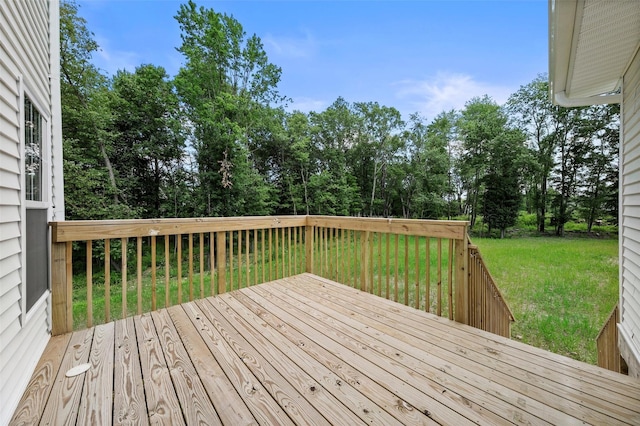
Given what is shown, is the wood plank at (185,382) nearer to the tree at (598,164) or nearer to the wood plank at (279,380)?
the wood plank at (279,380)

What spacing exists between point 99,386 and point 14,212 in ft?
3.53

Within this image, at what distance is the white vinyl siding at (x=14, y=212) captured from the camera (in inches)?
51.0

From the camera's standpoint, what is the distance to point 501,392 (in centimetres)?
138

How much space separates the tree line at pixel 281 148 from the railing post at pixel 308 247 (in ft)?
19.3

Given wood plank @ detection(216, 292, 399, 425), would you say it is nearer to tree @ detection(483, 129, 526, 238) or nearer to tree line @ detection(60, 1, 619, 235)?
tree line @ detection(60, 1, 619, 235)

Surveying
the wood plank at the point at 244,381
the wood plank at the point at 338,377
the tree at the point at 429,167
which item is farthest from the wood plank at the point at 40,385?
the tree at the point at 429,167

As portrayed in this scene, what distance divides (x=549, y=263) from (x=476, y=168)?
26.1 feet

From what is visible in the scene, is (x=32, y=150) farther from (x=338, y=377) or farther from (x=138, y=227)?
(x=338, y=377)

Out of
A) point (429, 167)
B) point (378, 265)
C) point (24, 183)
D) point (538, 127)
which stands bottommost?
point (378, 265)

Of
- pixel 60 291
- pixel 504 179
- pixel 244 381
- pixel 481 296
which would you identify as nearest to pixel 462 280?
pixel 481 296

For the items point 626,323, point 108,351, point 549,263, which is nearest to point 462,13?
point 626,323

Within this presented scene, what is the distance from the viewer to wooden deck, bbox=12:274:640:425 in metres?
1.24

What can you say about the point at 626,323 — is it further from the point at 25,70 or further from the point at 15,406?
the point at 25,70

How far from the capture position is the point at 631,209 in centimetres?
209
